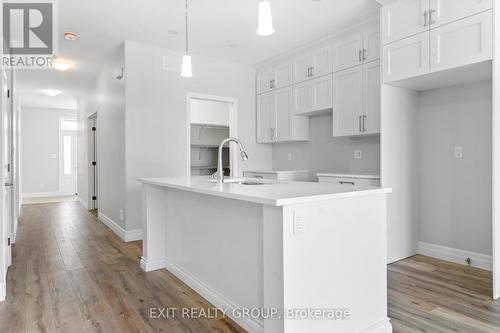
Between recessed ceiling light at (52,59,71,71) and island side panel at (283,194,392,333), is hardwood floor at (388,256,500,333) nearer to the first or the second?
island side panel at (283,194,392,333)

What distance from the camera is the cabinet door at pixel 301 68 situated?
457 centimetres

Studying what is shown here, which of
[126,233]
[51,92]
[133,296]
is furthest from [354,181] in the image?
[51,92]

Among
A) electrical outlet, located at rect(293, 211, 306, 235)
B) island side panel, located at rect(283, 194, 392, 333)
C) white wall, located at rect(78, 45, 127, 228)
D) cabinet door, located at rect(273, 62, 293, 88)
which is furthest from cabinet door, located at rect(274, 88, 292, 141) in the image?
electrical outlet, located at rect(293, 211, 306, 235)

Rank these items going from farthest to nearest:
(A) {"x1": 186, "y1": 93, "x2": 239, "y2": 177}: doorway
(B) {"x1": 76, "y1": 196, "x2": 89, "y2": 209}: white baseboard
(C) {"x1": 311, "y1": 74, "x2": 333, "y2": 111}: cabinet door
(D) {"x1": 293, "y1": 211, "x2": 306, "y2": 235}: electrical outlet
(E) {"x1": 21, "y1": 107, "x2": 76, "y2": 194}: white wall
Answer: (E) {"x1": 21, "y1": 107, "x2": 76, "y2": 194}: white wall, (B) {"x1": 76, "y1": 196, "x2": 89, "y2": 209}: white baseboard, (A) {"x1": 186, "y1": 93, "x2": 239, "y2": 177}: doorway, (C) {"x1": 311, "y1": 74, "x2": 333, "y2": 111}: cabinet door, (D) {"x1": 293, "y1": 211, "x2": 306, "y2": 235}: electrical outlet

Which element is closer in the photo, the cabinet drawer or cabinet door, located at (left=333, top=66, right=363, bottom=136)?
the cabinet drawer

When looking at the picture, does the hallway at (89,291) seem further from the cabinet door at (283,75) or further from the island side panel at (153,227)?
the cabinet door at (283,75)

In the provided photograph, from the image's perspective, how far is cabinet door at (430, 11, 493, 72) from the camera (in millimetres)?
2490

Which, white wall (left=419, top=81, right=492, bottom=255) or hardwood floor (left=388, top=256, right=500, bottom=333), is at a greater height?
white wall (left=419, top=81, right=492, bottom=255)

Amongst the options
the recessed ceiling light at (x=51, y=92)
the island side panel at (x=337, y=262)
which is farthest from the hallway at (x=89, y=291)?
the recessed ceiling light at (x=51, y=92)

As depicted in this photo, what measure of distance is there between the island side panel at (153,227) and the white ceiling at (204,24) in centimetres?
190

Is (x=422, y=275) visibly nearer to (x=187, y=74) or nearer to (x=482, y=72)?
(x=482, y=72)

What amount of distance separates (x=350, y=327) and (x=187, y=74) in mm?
2383

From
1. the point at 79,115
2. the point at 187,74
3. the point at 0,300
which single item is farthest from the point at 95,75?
the point at 0,300

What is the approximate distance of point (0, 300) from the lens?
8.18ft
